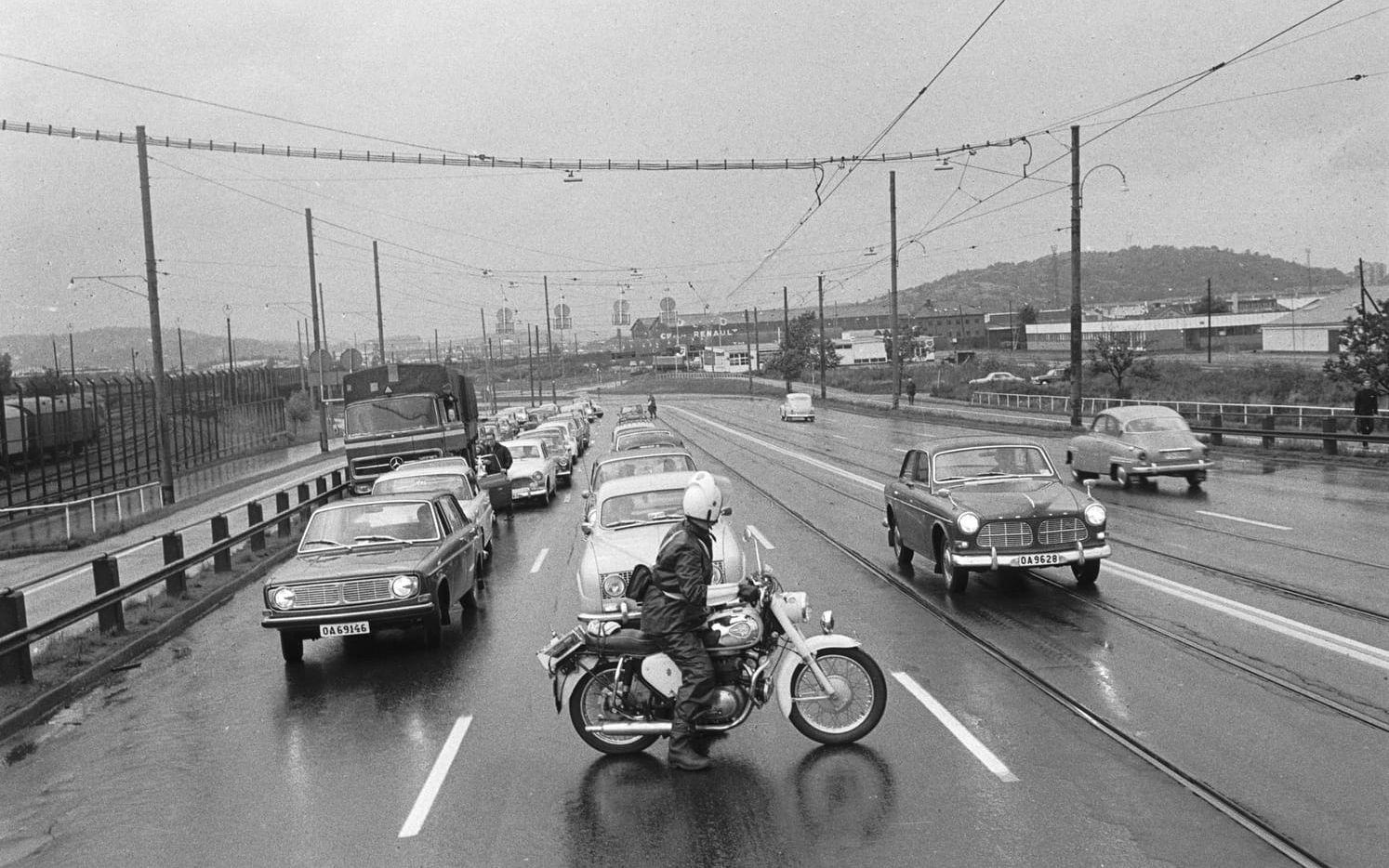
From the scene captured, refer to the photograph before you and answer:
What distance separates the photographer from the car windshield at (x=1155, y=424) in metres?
23.8

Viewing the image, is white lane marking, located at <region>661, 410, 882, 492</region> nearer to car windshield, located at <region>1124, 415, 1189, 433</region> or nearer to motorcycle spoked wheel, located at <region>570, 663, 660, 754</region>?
car windshield, located at <region>1124, 415, 1189, 433</region>

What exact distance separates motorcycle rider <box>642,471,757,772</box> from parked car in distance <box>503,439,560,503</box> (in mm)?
18756

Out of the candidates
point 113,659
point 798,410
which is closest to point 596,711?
point 113,659

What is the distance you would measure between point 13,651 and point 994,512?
9826mm

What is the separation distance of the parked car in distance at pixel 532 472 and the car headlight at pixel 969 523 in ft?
49.4

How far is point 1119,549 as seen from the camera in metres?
15.5

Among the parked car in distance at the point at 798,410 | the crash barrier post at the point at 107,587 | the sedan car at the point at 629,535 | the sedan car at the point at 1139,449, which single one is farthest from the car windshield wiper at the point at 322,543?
the parked car in distance at the point at 798,410

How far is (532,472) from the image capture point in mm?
27094

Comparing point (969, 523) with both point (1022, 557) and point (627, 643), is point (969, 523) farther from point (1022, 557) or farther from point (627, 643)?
point (627, 643)

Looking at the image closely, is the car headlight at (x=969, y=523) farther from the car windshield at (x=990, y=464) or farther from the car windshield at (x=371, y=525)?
the car windshield at (x=371, y=525)

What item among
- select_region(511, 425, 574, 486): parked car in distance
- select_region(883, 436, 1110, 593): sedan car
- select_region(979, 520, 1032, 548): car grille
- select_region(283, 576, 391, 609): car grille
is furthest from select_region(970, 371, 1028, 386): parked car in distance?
select_region(283, 576, 391, 609): car grille

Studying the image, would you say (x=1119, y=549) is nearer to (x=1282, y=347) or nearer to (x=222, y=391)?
(x=222, y=391)

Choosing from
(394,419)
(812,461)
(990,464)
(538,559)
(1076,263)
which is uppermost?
(1076,263)

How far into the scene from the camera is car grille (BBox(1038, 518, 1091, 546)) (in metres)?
12.1
